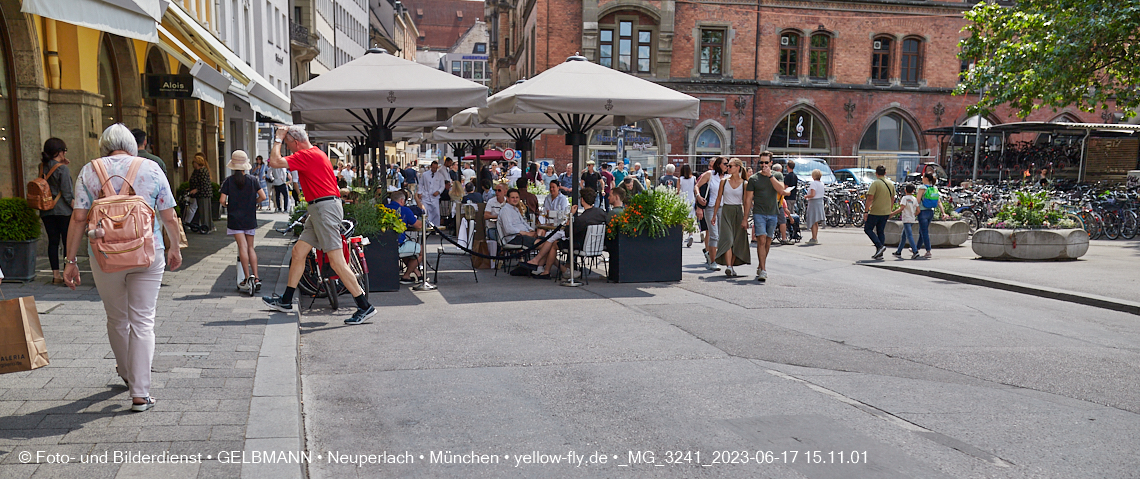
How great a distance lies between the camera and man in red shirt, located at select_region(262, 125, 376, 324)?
25.7 ft

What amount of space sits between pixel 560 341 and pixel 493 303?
2.31m

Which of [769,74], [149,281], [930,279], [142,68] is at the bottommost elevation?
[930,279]

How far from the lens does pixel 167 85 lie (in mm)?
14969

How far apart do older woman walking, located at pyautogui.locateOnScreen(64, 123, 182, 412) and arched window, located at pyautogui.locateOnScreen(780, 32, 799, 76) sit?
40.5 metres

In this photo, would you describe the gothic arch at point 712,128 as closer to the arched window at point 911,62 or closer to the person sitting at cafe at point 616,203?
the arched window at point 911,62

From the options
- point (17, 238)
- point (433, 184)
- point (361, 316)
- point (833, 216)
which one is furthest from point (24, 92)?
point (833, 216)

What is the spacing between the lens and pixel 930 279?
504 inches

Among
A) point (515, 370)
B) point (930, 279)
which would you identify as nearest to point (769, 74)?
point (930, 279)

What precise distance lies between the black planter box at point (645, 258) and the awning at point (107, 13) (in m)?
6.02

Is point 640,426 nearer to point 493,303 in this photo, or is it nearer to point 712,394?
point 712,394

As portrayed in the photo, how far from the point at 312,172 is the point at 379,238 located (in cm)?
237

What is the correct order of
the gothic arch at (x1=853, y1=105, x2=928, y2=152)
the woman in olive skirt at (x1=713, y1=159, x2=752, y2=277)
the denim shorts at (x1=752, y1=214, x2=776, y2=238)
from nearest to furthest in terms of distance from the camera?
the denim shorts at (x1=752, y1=214, x2=776, y2=238) < the woman in olive skirt at (x1=713, y1=159, x2=752, y2=277) < the gothic arch at (x1=853, y1=105, x2=928, y2=152)

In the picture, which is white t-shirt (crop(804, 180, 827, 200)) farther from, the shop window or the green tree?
the shop window

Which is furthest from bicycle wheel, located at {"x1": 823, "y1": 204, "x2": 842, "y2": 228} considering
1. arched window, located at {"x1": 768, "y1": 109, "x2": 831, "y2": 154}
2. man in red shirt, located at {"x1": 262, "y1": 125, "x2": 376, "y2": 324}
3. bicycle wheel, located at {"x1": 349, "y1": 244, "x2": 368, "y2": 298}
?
arched window, located at {"x1": 768, "y1": 109, "x2": 831, "y2": 154}
